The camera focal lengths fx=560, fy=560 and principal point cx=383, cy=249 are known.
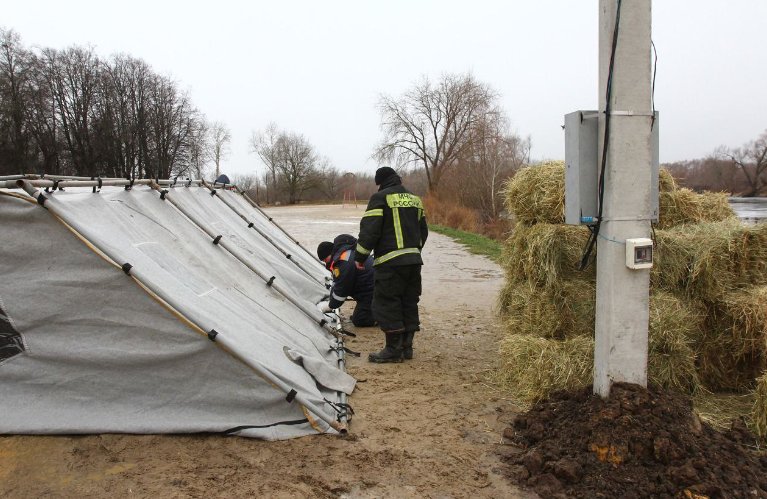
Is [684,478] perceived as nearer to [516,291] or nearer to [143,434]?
[516,291]

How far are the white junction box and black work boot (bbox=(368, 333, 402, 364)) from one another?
2706mm

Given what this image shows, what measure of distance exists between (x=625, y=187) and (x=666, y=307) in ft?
4.41

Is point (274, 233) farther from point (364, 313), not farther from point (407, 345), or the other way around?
point (407, 345)

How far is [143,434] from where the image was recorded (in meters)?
3.56

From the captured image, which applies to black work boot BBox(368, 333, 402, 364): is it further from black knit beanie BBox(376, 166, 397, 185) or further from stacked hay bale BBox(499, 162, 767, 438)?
black knit beanie BBox(376, 166, 397, 185)

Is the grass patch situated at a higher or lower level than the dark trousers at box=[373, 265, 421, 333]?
lower

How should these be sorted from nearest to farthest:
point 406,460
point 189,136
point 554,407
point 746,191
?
point 406,460 < point 554,407 < point 746,191 < point 189,136

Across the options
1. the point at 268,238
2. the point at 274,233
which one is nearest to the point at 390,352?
the point at 268,238

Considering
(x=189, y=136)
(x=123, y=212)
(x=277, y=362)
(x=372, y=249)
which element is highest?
(x=189, y=136)

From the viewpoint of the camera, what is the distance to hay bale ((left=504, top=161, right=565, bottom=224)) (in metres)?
5.46

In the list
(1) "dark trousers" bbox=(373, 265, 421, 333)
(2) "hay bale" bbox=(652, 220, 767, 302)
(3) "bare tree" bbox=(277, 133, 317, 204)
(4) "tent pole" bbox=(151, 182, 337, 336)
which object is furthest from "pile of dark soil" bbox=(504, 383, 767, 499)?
(3) "bare tree" bbox=(277, 133, 317, 204)

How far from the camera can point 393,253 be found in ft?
17.6

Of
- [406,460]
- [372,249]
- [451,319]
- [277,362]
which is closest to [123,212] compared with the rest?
[277,362]

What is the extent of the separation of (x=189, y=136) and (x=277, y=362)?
54.4 metres
